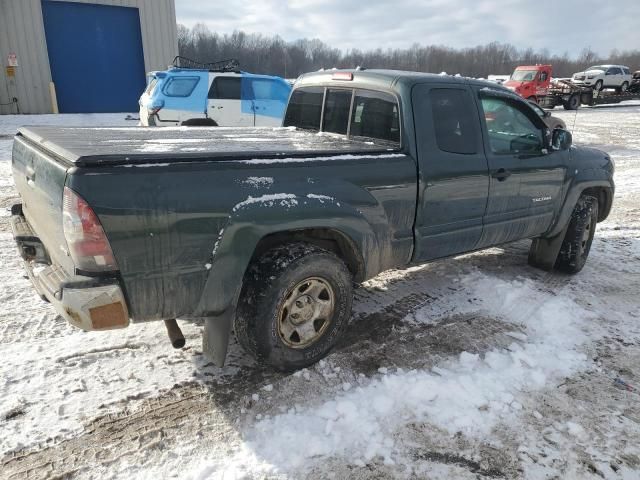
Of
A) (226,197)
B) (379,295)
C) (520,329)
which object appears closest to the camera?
(226,197)

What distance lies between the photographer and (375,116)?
12.4 feet

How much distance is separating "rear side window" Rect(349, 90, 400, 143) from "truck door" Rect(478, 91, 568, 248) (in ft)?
2.91

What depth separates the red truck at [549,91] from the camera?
83.5ft

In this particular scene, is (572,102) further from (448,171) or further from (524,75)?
(448,171)

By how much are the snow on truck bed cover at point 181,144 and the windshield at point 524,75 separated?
82.1 feet

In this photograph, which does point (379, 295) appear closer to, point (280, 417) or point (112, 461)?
point (280, 417)

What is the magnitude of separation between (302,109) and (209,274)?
2.62m

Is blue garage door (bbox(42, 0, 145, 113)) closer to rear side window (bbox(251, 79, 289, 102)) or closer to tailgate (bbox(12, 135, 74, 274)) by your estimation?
rear side window (bbox(251, 79, 289, 102))

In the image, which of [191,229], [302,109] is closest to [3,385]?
[191,229]

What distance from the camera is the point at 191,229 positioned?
2484 mm

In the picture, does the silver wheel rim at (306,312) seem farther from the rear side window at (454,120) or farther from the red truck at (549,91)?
the red truck at (549,91)

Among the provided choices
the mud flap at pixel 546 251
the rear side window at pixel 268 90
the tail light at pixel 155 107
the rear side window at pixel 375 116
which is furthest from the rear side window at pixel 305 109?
the rear side window at pixel 268 90

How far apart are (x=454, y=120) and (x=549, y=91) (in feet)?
88.3

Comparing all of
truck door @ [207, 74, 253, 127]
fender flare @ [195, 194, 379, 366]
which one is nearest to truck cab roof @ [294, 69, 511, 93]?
fender flare @ [195, 194, 379, 366]
